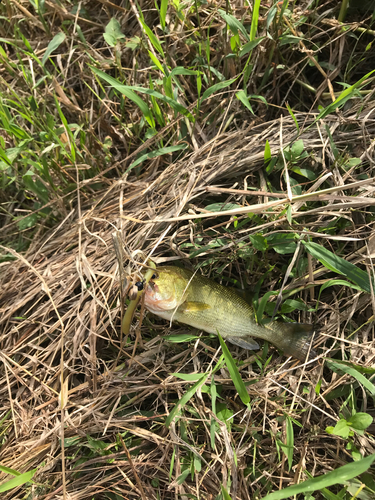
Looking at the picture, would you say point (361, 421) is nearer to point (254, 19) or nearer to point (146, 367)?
point (146, 367)

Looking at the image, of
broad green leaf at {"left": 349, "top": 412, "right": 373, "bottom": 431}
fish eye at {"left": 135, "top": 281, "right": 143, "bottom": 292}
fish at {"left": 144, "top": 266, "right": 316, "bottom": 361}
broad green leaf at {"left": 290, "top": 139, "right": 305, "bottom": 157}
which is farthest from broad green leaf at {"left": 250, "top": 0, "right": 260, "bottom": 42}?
broad green leaf at {"left": 349, "top": 412, "right": 373, "bottom": 431}

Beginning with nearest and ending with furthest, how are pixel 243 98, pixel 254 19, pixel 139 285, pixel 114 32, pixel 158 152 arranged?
1. pixel 139 285
2. pixel 254 19
3. pixel 243 98
4. pixel 158 152
5. pixel 114 32

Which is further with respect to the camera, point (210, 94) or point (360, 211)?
point (210, 94)

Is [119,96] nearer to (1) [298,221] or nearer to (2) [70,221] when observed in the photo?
(2) [70,221]

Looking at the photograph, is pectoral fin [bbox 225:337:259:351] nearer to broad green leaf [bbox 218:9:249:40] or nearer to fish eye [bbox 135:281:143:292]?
fish eye [bbox 135:281:143:292]

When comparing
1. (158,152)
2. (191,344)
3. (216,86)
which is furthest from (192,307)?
(216,86)

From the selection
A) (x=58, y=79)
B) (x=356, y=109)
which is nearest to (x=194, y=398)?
(x=356, y=109)

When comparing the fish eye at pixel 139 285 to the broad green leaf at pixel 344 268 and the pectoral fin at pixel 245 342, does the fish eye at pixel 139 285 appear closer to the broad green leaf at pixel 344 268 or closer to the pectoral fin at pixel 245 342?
the pectoral fin at pixel 245 342

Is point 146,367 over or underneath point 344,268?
underneath
